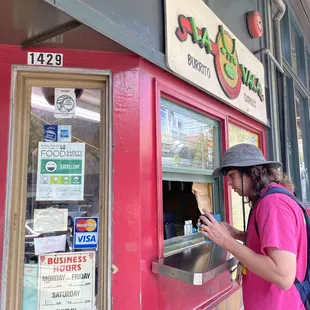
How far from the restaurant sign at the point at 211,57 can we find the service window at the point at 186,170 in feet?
0.99

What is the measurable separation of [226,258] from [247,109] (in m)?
1.81

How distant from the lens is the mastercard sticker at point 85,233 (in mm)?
1968

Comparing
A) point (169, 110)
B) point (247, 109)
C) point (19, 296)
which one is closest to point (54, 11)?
point (169, 110)

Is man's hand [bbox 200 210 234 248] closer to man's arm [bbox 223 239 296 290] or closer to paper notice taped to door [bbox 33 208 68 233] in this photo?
man's arm [bbox 223 239 296 290]

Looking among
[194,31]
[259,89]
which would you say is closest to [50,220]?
[194,31]

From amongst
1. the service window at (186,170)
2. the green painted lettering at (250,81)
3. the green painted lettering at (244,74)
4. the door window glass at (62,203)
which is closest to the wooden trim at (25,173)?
the door window glass at (62,203)

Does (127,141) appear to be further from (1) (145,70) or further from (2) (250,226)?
(2) (250,226)

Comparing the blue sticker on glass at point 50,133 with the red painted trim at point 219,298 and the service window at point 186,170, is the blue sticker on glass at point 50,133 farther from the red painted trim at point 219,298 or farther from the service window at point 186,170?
the red painted trim at point 219,298

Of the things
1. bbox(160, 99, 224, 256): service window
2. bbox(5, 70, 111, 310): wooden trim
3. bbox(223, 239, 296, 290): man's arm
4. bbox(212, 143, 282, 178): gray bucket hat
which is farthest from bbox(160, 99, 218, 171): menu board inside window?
bbox(223, 239, 296, 290): man's arm

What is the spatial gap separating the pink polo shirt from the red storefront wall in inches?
25.8

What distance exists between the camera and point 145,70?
2141mm

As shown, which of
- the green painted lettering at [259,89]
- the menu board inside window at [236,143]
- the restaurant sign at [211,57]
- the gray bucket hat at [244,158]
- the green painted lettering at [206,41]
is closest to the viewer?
the gray bucket hat at [244,158]

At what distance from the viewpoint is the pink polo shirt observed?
1391 mm

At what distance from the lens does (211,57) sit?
2.79 meters
